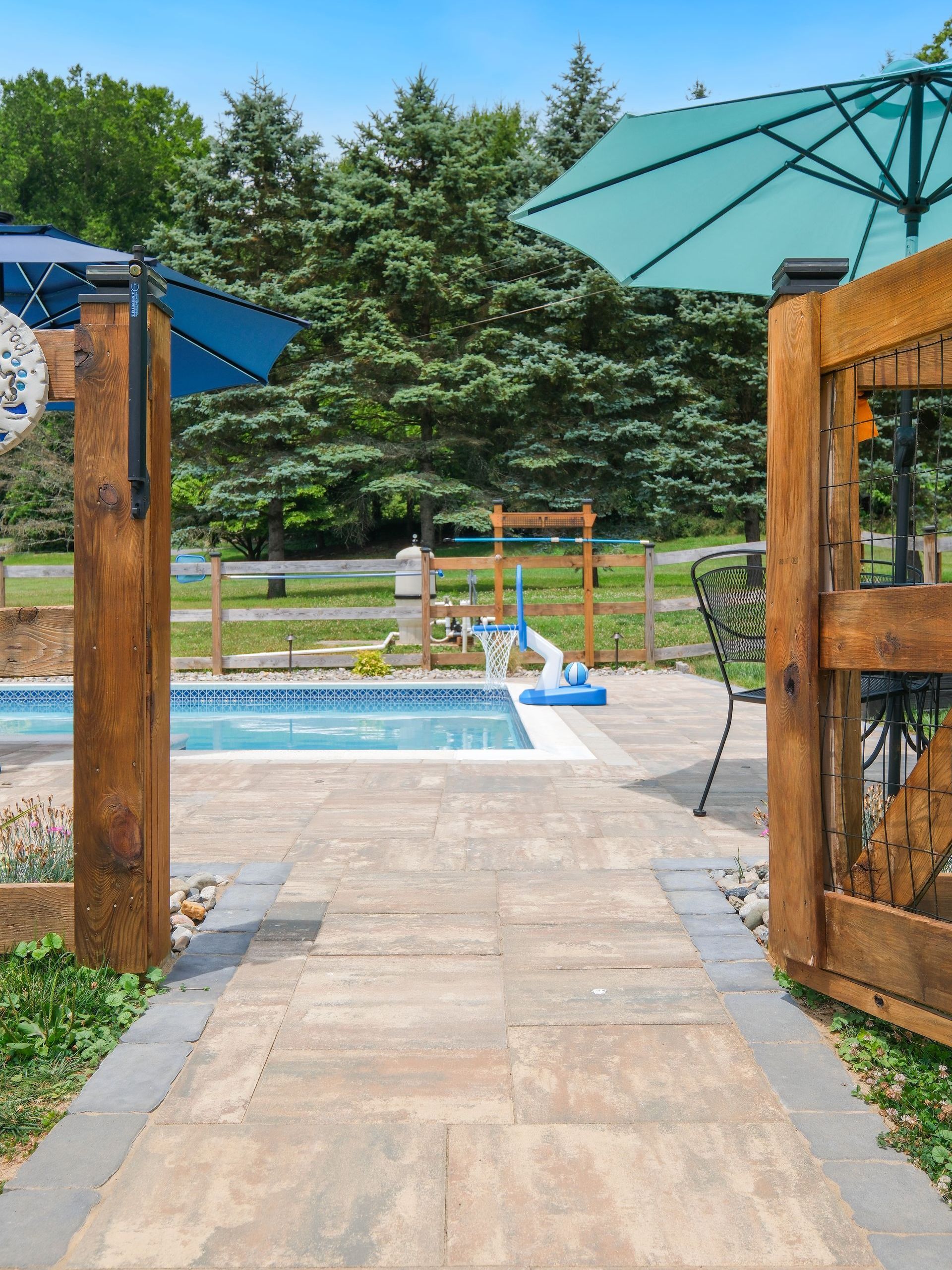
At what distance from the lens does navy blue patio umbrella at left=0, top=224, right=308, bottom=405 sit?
4.18m

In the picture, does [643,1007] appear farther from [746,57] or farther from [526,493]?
[746,57]

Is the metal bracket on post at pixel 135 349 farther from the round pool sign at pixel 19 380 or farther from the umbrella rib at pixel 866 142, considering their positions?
the umbrella rib at pixel 866 142

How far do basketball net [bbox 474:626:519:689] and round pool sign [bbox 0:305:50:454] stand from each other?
6771 millimetres

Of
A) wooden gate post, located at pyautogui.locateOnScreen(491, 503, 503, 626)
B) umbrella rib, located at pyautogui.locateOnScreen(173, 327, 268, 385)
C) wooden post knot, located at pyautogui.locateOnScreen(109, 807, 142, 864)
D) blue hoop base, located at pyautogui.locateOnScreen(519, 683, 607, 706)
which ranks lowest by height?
blue hoop base, located at pyautogui.locateOnScreen(519, 683, 607, 706)

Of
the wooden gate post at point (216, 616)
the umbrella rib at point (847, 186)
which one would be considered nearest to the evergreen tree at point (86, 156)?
the wooden gate post at point (216, 616)

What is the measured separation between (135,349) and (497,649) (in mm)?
6982

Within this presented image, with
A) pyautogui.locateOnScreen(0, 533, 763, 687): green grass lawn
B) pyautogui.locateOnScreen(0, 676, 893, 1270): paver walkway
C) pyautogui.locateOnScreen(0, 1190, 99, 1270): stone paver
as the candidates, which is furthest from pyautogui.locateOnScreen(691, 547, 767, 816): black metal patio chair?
pyautogui.locateOnScreen(0, 533, 763, 687): green grass lawn

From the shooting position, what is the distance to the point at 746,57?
17.0 metres

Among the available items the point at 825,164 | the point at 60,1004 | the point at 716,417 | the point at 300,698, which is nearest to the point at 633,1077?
the point at 60,1004

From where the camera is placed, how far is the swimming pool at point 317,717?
6.96m

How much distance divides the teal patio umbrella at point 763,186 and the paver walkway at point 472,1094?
2434 millimetres

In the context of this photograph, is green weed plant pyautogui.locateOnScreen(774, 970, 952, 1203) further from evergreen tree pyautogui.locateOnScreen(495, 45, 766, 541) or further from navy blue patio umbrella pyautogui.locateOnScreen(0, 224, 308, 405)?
evergreen tree pyautogui.locateOnScreen(495, 45, 766, 541)

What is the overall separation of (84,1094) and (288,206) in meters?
18.7

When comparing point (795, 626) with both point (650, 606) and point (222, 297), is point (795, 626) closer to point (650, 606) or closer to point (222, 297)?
point (222, 297)
